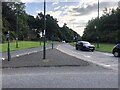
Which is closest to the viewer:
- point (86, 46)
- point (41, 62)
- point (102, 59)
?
point (41, 62)

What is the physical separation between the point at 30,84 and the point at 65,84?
3.88 ft

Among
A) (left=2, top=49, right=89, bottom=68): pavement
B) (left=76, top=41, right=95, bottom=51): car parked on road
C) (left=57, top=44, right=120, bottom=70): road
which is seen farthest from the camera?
(left=76, top=41, right=95, bottom=51): car parked on road

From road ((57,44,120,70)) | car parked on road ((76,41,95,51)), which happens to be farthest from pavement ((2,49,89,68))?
car parked on road ((76,41,95,51))

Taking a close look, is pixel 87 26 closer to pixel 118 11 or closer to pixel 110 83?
pixel 118 11

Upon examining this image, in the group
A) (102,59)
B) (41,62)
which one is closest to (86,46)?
(102,59)

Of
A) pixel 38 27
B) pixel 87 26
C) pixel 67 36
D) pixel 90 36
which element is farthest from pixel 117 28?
pixel 67 36

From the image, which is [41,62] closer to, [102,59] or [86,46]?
[102,59]

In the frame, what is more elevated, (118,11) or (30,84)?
(118,11)

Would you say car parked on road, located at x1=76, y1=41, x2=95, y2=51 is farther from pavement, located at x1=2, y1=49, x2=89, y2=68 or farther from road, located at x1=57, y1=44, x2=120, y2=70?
pavement, located at x1=2, y1=49, x2=89, y2=68

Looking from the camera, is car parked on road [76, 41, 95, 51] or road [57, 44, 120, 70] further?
car parked on road [76, 41, 95, 51]

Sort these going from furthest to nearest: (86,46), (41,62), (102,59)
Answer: (86,46), (102,59), (41,62)

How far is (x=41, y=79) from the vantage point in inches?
517

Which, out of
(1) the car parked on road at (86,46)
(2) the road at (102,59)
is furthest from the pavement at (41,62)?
(1) the car parked on road at (86,46)

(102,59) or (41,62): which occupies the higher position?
(41,62)
